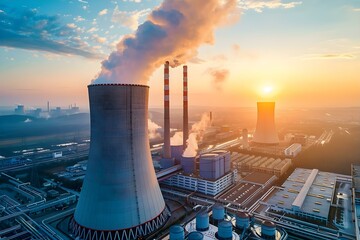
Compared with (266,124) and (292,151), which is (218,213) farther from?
(266,124)

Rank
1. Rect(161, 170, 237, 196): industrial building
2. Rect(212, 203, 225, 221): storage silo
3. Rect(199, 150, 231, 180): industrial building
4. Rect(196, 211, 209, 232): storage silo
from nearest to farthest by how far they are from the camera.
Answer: Rect(196, 211, 209, 232): storage silo, Rect(212, 203, 225, 221): storage silo, Rect(161, 170, 237, 196): industrial building, Rect(199, 150, 231, 180): industrial building

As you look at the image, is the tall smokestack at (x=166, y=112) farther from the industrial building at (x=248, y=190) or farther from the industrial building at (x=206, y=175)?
the industrial building at (x=248, y=190)

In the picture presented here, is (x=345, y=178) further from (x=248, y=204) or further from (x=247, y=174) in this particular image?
(x=248, y=204)

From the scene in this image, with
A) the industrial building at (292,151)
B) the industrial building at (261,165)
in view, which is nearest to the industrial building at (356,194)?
the industrial building at (261,165)

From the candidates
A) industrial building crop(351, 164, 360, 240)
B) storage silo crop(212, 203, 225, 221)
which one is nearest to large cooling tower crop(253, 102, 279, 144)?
industrial building crop(351, 164, 360, 240)

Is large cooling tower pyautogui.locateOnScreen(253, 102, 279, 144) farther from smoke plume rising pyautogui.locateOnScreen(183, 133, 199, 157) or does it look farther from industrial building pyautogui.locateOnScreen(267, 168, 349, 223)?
smoke plume rising pyautogui.locateOnScreen(183, 133, 199, 157)

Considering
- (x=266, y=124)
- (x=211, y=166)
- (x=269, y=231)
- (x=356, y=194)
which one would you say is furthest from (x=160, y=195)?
(x=266, y=124)
